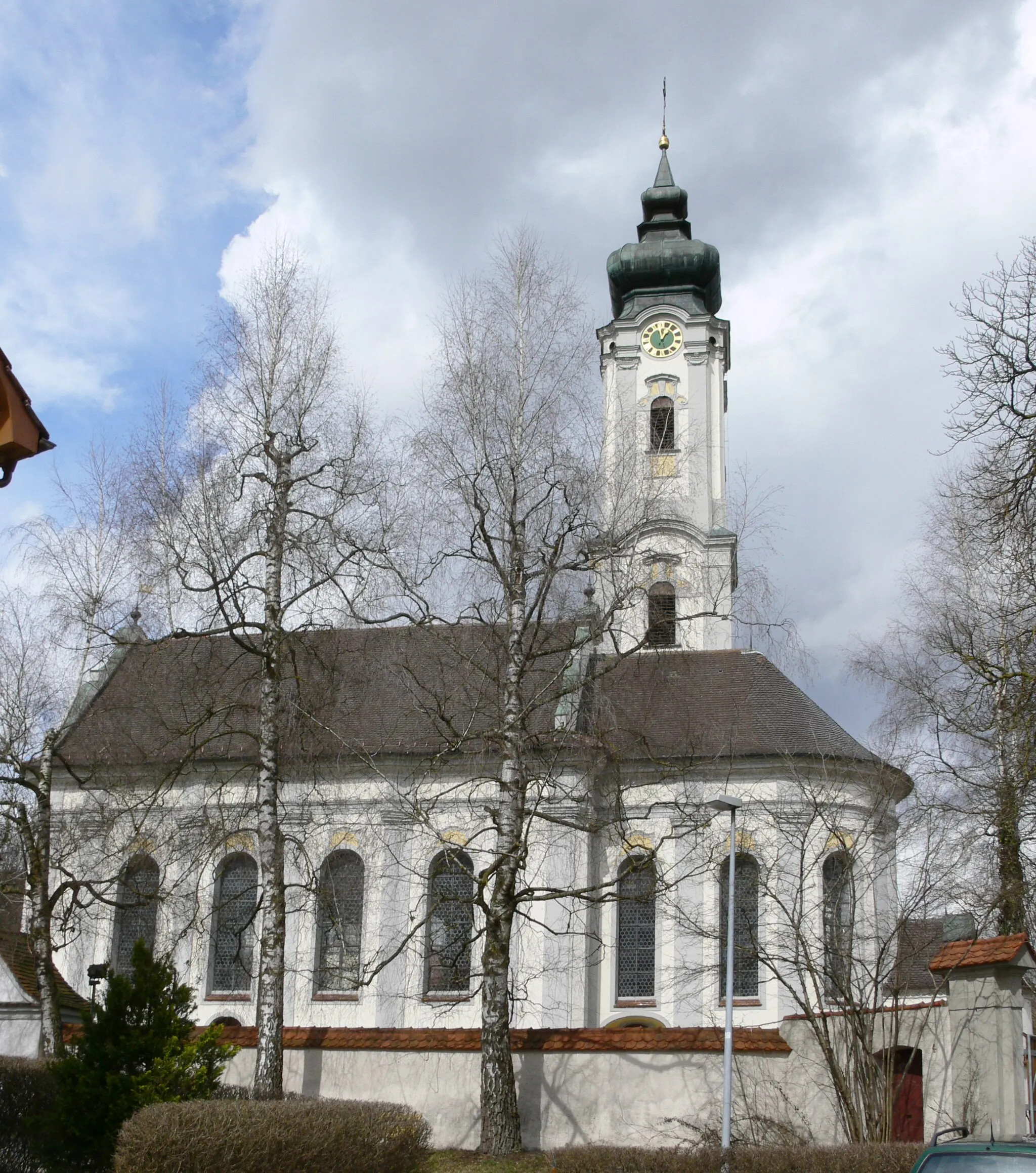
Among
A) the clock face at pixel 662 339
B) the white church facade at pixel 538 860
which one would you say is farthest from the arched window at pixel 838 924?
the clock face at pixel 662 339

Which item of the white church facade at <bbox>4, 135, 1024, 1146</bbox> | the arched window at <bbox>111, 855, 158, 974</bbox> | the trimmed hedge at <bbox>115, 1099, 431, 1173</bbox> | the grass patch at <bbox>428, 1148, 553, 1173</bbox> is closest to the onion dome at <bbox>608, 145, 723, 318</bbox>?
the white church facade at <bbox>4, 135, 1024, 1146</bbox>

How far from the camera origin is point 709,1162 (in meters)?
12.5

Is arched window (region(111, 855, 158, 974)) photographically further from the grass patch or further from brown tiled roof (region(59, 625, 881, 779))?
the grass patch

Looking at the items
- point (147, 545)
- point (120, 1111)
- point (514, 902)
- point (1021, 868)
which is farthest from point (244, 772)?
point (1021, 868)

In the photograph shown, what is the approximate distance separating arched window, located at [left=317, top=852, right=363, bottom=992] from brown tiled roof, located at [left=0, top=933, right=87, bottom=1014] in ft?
14.9

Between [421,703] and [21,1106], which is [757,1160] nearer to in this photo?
[421,703]

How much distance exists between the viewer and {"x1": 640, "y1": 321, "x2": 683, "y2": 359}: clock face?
1462 inches

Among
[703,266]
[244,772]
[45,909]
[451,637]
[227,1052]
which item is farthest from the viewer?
[703,266]

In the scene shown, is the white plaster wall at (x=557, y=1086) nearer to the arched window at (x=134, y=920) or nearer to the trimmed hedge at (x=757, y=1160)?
the trimmed hedge at (x=757, y=1160)

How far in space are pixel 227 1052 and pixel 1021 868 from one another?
506 inches

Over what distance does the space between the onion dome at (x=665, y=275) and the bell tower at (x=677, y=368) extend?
0.11ft

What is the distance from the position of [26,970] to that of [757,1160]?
15.1 metres

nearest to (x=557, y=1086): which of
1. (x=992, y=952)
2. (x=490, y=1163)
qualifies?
(x=490, y=1163)

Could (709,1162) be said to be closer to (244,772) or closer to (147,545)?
(147,545)
